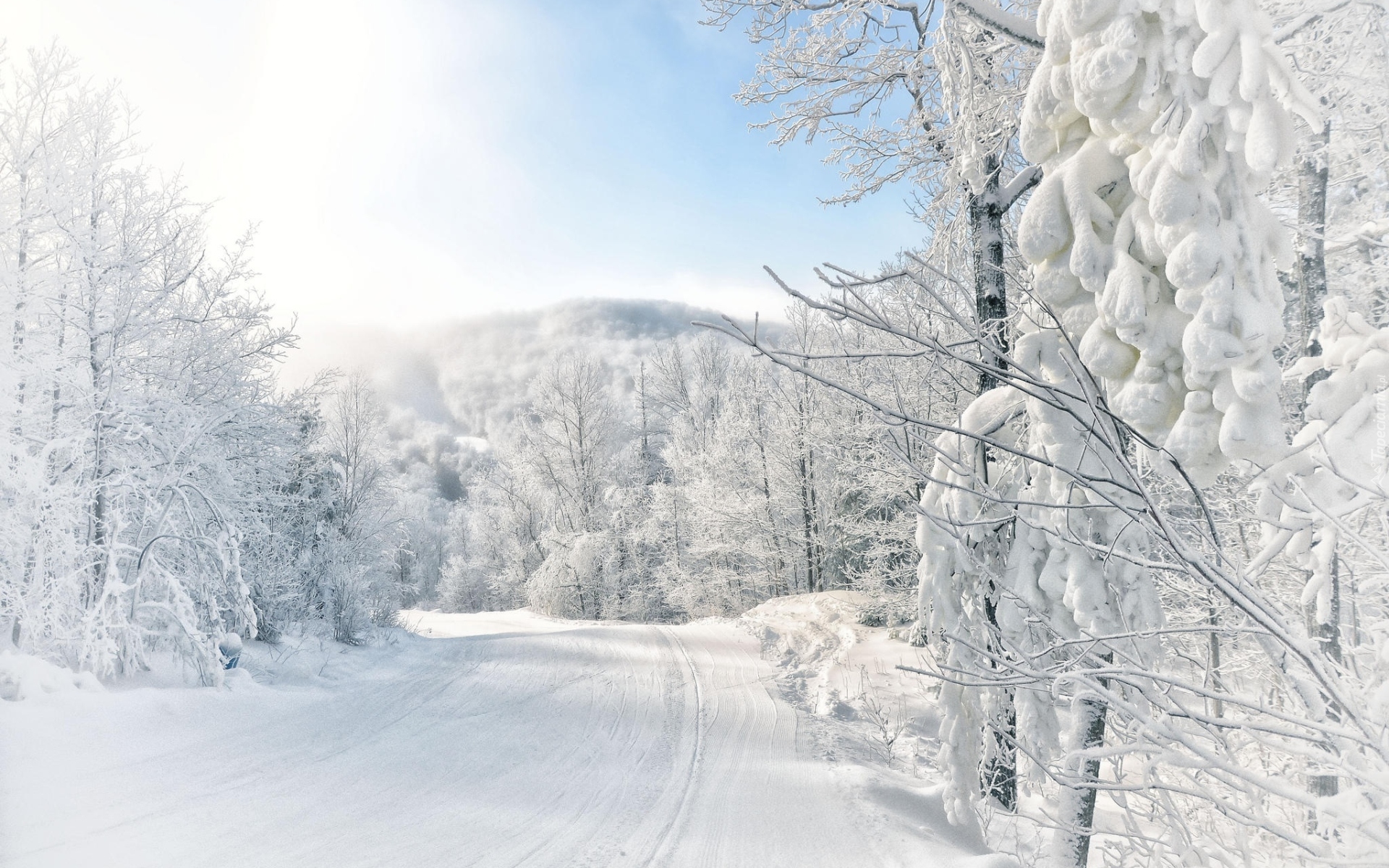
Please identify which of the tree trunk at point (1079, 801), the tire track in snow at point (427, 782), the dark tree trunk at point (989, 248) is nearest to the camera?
the tree trunk at point (1079, 801)

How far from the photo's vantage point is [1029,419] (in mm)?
3627

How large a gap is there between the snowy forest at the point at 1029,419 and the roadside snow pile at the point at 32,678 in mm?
359

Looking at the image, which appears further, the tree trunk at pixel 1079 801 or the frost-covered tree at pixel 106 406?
the frost-covered tree at pixel 106 406

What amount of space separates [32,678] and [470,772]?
10.7 ft

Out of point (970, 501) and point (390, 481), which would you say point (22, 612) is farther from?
point (390, 481)

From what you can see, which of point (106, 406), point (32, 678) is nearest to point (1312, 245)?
point (32, 678)

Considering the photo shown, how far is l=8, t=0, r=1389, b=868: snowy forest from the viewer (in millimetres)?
1521

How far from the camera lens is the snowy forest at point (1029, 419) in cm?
152

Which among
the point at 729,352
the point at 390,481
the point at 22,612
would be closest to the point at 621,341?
the point at 729,352

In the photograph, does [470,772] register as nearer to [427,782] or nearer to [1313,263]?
[427,782]

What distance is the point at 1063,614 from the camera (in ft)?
11.9

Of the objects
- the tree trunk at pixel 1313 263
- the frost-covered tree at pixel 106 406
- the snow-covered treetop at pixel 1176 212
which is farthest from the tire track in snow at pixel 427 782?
the snow-covered treetop at pixel 1176 212

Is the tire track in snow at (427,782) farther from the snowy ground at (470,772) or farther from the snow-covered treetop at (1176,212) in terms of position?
the snow-covered treetop at (1176,212)

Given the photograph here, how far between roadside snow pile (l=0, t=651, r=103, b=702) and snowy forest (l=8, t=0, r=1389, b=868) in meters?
0.36
